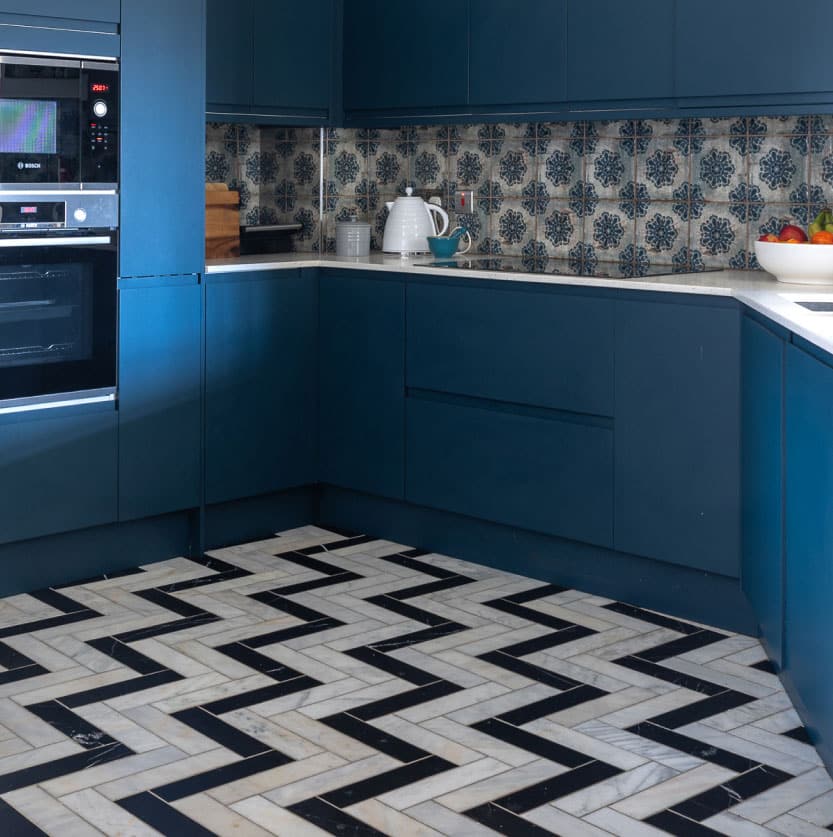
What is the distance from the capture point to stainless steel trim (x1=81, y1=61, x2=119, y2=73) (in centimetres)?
383

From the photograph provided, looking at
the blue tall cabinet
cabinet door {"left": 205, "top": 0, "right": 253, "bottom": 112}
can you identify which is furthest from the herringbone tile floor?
cabinet door {"left": 205, "top": 0, "right": 253, "bottom": 112}

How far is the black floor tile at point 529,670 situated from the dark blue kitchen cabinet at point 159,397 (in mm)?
1273

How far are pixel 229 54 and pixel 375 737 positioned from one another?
259 centimetres

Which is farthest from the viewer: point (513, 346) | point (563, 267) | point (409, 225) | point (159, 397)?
point (409, 225)

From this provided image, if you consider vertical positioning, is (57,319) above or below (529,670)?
above

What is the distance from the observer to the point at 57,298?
3869 millimetres

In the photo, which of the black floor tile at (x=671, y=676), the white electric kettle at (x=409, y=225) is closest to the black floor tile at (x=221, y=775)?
the black floor tile at (x=671, y=676)

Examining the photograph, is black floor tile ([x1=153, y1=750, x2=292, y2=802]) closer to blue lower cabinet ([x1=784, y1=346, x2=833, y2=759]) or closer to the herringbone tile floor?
the herringbone tile floor

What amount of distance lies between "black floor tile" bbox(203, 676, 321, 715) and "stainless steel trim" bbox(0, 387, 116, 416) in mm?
1169

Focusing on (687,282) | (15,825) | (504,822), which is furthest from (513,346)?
(15,825)

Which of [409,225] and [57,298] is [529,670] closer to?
[57,298]

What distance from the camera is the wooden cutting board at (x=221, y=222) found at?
4707 millimetres

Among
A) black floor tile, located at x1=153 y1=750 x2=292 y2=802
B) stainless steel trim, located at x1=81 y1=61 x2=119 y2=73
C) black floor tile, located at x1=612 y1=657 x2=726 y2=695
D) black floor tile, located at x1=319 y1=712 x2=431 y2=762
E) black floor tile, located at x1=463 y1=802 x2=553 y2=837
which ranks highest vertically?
stainless steel trim, located at x1=81 y1=61 x2=119 y2=73

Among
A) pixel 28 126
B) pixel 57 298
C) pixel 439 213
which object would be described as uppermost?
pixel 28 126
